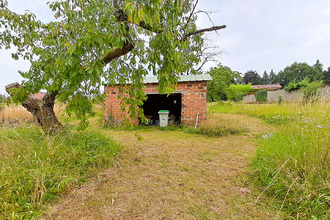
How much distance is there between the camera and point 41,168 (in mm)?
1795

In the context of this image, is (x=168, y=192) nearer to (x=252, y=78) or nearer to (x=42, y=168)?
(x=42, y=168)

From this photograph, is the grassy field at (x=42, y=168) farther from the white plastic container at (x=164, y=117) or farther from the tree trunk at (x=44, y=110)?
the white plastic container at (x=164, y=117)

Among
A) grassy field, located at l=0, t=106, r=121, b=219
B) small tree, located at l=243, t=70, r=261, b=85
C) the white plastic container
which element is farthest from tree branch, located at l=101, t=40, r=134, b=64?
small tree, located at l=243, t=70, r=261, b=85

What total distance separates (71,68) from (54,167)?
1.40m

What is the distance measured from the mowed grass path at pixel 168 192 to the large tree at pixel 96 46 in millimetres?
1081

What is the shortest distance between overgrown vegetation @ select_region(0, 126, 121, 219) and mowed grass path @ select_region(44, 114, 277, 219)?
165mm

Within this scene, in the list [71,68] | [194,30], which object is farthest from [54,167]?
[194,30]

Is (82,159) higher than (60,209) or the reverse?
higher

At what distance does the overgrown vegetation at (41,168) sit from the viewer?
1.38m

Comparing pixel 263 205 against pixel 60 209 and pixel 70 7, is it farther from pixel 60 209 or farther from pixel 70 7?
pixel 70 7

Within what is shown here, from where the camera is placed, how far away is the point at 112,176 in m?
2.14

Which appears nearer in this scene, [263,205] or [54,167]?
[263,205]

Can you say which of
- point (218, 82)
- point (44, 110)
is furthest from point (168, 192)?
point (218, 82)

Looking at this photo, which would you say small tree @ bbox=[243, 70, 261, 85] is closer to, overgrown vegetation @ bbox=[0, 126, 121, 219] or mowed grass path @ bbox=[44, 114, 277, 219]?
mowed grass path @ bbox=[44, 114, 277, 219]
